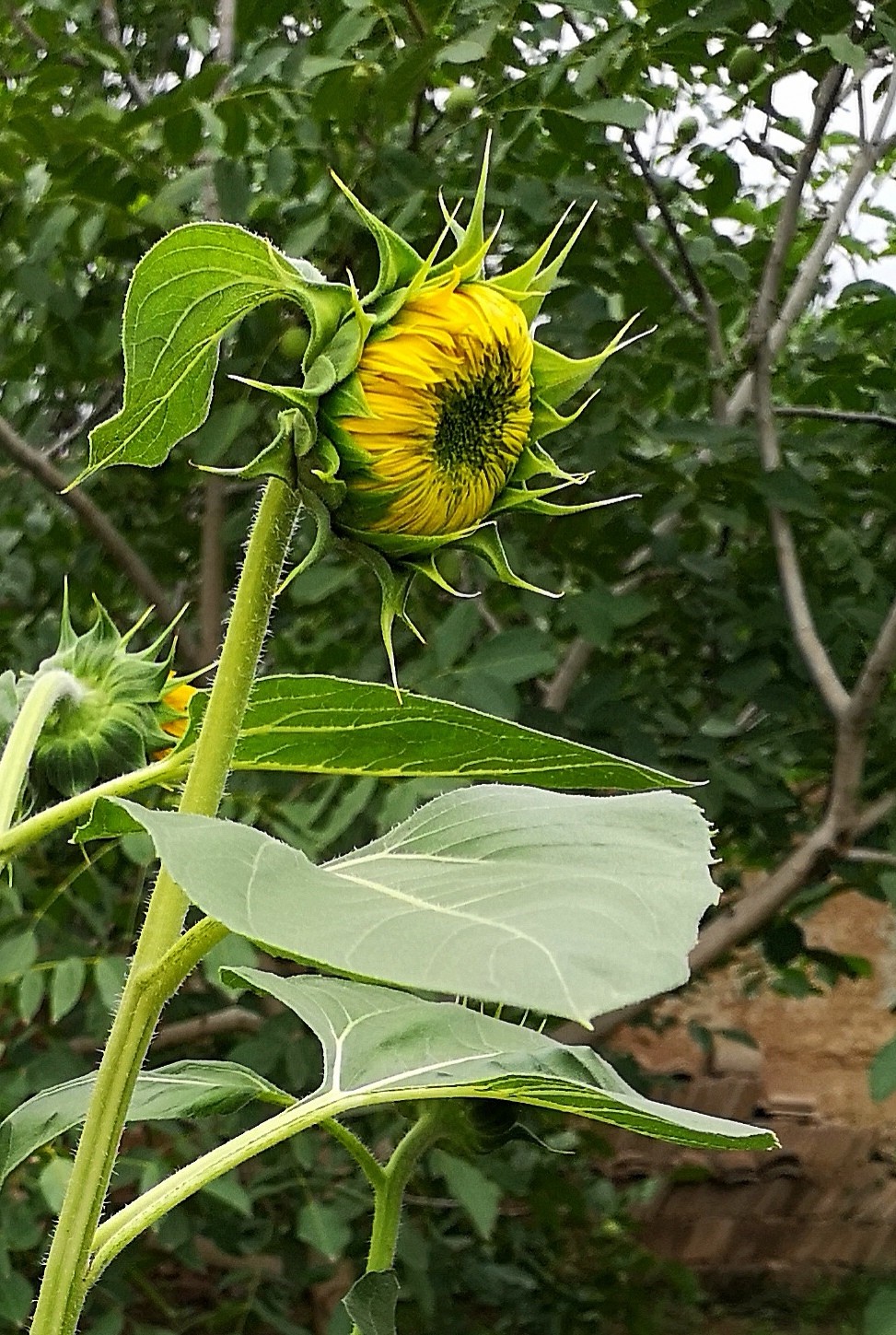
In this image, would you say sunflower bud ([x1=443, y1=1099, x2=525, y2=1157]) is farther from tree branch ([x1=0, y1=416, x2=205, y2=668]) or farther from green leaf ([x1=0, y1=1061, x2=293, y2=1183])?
tree branch ([x1=0, y1=416, x2=205, y2=668])

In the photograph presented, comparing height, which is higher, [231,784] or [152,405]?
[152,405]

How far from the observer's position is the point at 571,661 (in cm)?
114

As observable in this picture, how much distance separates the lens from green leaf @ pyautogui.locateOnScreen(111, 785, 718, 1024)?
0.16m

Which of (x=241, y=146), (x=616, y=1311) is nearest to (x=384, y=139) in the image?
(x=241, y=146)

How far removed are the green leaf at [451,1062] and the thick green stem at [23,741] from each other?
2.5 inches

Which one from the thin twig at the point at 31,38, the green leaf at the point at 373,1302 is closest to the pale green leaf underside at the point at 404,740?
the green leaf at the point at 373,1302

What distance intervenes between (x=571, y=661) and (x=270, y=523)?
2.91 ft

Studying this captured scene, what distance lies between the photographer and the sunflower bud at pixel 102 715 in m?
0.40

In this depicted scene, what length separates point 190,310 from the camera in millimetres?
258

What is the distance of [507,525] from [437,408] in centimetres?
79

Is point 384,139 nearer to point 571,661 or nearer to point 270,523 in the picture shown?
point 571,661

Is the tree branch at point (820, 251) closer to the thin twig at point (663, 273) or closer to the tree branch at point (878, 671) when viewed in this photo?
the thin twig at point (663, 273)

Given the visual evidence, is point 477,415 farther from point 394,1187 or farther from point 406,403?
point 394,1187

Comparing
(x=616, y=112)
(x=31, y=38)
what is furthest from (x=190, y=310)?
(x=31, y=38)
